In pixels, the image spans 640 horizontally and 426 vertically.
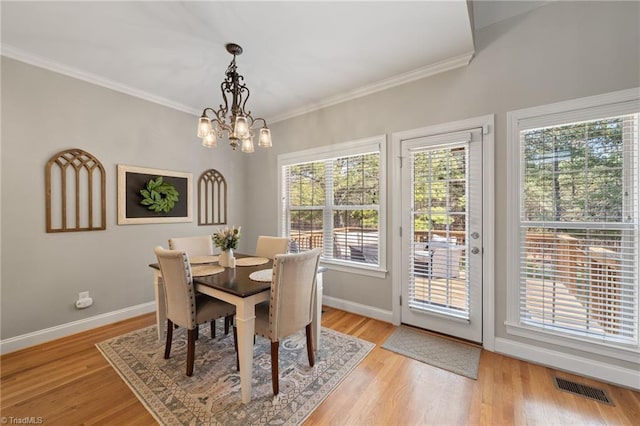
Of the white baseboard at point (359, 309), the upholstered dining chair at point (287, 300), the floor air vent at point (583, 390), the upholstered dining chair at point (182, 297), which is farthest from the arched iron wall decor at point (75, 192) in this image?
the floor air vent at point (583, 390)

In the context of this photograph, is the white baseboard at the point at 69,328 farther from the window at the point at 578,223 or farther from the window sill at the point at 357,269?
the window at the point at 578,223

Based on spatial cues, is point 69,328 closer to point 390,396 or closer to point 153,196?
point 153,196

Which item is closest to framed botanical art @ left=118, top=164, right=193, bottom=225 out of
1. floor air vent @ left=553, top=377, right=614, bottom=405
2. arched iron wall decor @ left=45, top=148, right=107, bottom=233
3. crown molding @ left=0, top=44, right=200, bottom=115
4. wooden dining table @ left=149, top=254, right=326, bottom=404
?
arched iron wall decor @ left=45, top=148, right=107, bottom=233

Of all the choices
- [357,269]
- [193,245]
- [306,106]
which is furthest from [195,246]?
[306,106]

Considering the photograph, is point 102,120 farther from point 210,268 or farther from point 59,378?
point 59,378

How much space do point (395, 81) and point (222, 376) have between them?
10.7 feet

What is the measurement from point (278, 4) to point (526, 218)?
103 inches

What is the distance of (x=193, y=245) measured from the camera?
2887 mm

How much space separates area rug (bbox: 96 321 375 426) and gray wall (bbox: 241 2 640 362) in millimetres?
1064

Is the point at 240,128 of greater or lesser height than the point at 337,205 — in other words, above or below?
above

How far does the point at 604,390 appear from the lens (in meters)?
1.85

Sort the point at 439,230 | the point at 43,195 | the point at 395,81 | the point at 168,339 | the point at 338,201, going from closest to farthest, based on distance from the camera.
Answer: the point at 168,339 → the point at 43,195 → the point at 439,230 → the point at 395,81 → the point at 338,201

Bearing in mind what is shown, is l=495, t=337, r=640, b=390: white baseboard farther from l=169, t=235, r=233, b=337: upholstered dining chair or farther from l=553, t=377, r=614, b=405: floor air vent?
l=169, t=235, r=233, b=337: upholstered dining chair

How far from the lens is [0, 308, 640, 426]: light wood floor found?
1613mm
